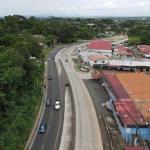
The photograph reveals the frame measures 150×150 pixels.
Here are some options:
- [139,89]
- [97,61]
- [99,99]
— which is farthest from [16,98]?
[97,61]

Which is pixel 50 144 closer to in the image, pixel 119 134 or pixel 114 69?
pixel 119 134

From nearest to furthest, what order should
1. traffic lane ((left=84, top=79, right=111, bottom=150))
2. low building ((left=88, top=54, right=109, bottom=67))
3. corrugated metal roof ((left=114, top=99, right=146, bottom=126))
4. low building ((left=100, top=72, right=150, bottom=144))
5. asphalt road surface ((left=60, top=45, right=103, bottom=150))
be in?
asphalt road surface ((left=60, top=45, right=103, bottom=150))
low building ((left=100, top=72, right=150, bottom=144))
traffic lane ((left=84, top=79, right=111, bottom=150))
corrugated metal roof ((left=114, top=99, right=146, bottom=126))
low building ((left=88, top=54, right=109, bottom=67))

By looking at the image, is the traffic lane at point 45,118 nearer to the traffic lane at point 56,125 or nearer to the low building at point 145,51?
the traffic lane at point 56,125

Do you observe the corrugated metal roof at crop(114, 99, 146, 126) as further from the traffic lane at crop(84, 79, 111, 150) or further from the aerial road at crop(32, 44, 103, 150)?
the aerial road at crop(32, 44, 103, 150)

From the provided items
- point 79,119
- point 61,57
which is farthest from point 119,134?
point 61,57

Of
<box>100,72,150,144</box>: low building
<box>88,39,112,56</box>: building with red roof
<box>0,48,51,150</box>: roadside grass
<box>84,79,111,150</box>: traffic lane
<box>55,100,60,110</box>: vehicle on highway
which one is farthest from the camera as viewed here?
<box>88,39,112,56</box>: building with red roof

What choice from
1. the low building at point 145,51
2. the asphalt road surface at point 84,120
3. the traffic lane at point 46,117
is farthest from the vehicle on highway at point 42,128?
the low building at point 145,51

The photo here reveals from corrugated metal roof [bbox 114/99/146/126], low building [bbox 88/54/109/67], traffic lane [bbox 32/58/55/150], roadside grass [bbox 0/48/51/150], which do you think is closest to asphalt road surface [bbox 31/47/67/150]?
traffic lane [bbox 32/58/55/150]
